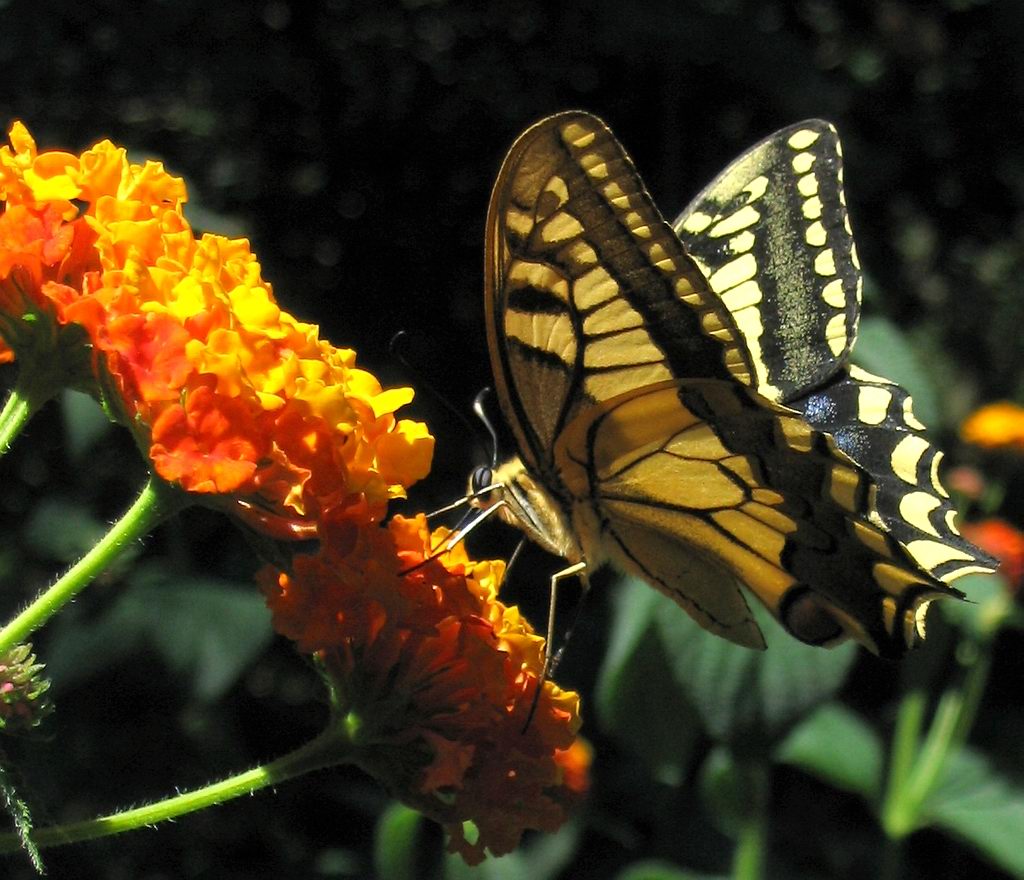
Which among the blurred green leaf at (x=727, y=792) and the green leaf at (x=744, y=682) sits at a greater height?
the green leaf at (x=744, y=682)

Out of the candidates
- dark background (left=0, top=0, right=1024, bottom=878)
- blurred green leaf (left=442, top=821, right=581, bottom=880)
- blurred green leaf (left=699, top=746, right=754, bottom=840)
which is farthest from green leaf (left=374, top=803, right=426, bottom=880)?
blurred green leaf (left=699, top=746, right=754, bottom=840)

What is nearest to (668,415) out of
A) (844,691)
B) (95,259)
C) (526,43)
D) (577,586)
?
(95,259)

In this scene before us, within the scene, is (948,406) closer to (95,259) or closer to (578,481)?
(578,481)

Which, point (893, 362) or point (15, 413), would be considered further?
point (893, 362)

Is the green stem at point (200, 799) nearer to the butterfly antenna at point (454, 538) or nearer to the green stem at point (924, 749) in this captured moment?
the butterfly antenna at point (454, 538)

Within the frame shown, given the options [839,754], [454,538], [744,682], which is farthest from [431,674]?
[839,754]

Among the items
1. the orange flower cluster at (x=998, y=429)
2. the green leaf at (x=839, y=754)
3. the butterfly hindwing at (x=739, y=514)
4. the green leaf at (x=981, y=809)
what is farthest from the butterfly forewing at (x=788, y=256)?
the orange flower cluster at (x=998, y=429)

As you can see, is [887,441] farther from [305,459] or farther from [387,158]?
[387,158]
